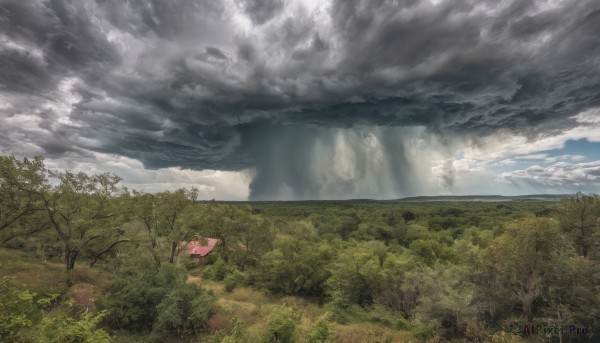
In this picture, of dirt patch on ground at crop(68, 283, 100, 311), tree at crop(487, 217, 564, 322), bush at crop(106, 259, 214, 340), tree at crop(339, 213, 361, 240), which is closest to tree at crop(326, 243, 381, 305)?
tree at crop(487, 217, 564, 322)

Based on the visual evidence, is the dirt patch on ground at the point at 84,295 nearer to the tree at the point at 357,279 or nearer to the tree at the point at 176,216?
the tree at the point at 176,216

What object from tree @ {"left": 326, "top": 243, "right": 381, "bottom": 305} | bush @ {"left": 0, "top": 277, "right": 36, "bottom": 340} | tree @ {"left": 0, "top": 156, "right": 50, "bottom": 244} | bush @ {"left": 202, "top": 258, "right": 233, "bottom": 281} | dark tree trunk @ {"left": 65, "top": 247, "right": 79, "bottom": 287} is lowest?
bush @ {"left": 202, "top": 258, "right": 233, "bottom": 281}

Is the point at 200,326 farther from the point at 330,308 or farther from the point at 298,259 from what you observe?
the point at 298,259

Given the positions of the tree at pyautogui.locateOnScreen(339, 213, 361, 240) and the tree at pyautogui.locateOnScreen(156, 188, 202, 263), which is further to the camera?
the tree at pyautogui.locateOnScreen(339, 213, 361, 240)

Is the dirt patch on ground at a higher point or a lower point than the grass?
higher

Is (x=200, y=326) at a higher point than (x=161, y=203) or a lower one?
lower

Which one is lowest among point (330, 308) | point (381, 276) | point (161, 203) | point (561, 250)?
point (330, 308)

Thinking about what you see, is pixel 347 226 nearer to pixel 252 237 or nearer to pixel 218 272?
pixel 252 237

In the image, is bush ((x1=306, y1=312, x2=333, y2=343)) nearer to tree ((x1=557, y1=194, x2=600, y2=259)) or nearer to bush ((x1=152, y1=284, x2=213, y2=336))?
bush ((x1=152, y1=284, x2=213, y2=336))

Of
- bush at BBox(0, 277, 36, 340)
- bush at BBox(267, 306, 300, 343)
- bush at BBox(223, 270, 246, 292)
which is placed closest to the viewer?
bush at BBox(0, 277, 36, 340)

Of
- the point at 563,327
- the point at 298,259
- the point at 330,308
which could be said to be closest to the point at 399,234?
the point at 298,259

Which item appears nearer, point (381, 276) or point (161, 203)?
point (381, 276)
